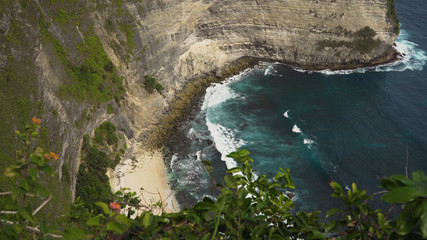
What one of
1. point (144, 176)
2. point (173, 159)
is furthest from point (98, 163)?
point (173, 159)

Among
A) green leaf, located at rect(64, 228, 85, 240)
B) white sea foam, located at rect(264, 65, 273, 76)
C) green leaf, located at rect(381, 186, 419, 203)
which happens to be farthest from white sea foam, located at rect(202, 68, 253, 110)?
green leaf, located at rect(381, 186, 419, 203)

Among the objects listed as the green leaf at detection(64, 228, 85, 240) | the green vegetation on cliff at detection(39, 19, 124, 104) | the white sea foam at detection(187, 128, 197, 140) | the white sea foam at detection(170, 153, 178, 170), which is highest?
the green leaf at detection(64, 228, 85, 240)

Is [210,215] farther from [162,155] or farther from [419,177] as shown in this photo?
[162,155]

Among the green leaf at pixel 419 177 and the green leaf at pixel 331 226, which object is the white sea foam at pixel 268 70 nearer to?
the green leaf at pixel 331 226

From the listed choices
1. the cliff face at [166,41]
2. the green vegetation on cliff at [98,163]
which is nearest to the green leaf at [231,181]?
the cliff face at [166,41]

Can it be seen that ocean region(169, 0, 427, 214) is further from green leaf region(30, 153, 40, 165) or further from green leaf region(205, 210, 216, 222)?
green leaf region(30, 153, 40, 165)

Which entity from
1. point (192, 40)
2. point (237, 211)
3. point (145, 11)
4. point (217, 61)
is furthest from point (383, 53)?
point (237, 211)
